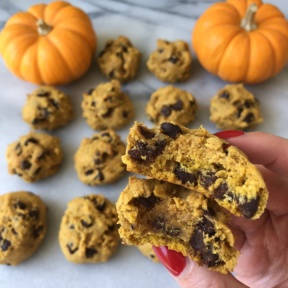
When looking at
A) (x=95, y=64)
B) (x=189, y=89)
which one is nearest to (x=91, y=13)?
(x=95, y=64)

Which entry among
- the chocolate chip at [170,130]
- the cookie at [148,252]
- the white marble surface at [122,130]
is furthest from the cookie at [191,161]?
the white marble surface at [122,130]

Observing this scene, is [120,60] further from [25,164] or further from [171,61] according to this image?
[25,164]

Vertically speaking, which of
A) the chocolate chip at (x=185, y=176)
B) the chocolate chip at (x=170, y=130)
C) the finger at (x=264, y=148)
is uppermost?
the chocolate chip at (x=170, y=130)

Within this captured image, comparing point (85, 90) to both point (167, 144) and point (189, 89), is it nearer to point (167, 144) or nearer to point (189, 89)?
point (189, 89)

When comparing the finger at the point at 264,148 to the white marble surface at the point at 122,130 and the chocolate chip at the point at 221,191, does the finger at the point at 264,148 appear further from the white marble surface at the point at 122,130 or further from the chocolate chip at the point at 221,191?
the white marble surface at the point at 122,130

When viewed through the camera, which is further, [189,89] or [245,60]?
[189,89]

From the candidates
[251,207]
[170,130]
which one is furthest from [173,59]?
[251,207]
